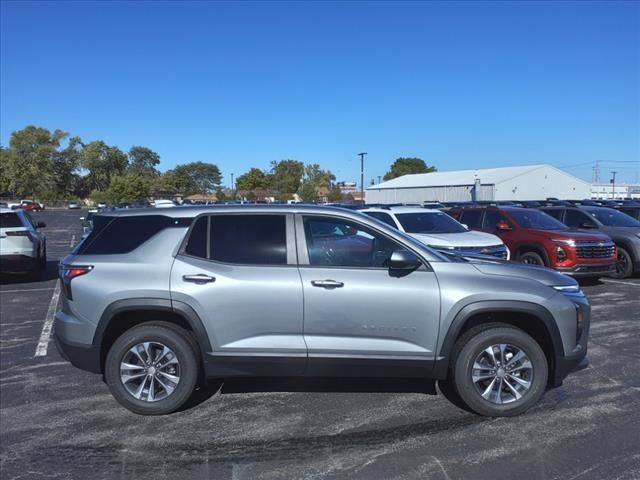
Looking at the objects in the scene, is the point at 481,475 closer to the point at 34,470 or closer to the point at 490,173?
the point at 34,470

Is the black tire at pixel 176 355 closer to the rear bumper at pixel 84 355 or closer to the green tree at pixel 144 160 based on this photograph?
the rear bumper at pixel 84 355

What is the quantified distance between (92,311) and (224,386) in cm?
153

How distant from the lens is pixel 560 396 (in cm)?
505

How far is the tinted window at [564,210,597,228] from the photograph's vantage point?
1352 cm

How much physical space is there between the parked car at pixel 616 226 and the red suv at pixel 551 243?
1.14 meters

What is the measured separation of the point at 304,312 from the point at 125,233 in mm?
1758

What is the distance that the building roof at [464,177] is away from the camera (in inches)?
2222

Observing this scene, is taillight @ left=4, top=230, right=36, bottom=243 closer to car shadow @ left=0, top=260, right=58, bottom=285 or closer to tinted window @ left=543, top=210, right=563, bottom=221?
car shadow @ left=0, top=260, right=58, bottom=285

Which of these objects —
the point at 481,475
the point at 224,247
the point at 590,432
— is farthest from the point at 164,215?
the point at 590,432

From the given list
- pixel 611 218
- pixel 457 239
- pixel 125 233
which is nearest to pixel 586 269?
pixel 457 239

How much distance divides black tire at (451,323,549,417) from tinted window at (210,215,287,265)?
1677mm

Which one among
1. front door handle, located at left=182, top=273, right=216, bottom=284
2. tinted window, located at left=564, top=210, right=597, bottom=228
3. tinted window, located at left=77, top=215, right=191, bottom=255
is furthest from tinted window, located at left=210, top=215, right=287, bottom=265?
tinted window, located at left=564, top=210, right=597, bottom=228

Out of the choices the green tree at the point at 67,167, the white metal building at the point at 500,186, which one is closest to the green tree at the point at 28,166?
the green tree at the point at 67,167

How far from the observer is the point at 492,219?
12844 mm
